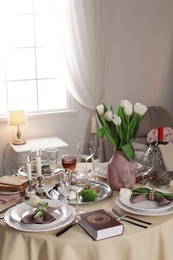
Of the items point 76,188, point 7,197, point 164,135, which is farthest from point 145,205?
point 164,135

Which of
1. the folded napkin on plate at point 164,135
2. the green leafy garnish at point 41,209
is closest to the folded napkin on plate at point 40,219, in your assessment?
the green leafy garnish at point 41,209

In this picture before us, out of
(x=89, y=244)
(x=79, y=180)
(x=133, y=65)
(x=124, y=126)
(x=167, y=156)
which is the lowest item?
(x=89, y=244)

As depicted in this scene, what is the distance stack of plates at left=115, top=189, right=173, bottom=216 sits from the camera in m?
1.89

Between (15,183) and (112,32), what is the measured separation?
2.57 m

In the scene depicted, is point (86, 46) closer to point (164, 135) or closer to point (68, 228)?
point (164, 135)

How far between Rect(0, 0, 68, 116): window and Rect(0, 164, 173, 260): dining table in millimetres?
2439

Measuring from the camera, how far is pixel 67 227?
70.4 inches

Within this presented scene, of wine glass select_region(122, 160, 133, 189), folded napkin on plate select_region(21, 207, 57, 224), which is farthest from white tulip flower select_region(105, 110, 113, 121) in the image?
folded napkin on plate select_region(21, 207, 57, 224)

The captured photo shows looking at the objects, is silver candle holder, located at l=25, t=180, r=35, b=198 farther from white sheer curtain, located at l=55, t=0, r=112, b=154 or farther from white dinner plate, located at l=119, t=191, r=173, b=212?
white sheer curtain, located at l=55, t=0, r=112, b=154

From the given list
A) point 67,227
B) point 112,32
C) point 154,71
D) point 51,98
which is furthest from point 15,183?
point 154,71

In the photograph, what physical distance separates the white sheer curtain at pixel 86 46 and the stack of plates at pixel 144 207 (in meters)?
2.33

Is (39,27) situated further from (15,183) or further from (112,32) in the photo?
(15,183)

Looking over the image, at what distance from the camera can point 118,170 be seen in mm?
2180

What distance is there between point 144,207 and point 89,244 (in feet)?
1.28
